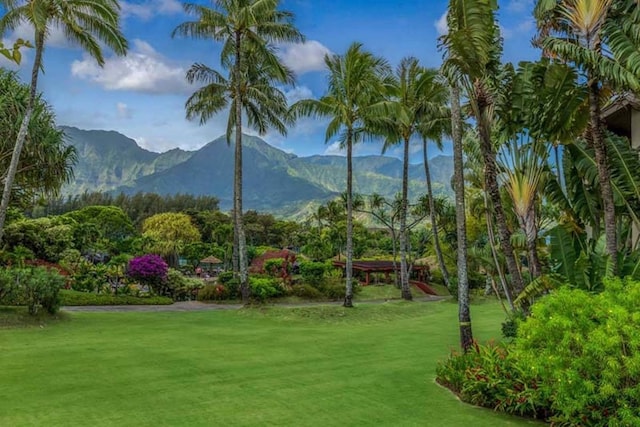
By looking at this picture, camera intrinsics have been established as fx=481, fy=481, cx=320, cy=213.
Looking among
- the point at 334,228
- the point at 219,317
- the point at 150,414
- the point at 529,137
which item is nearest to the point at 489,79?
the point at 529,137

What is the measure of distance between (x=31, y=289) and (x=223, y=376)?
8.50 metres

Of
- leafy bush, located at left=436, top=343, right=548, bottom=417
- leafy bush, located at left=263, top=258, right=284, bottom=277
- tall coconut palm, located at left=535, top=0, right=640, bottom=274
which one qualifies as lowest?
leafy bush, located at left=436, top=343, right=548, bottom=417

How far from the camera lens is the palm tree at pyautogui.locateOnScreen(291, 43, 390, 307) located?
19.6m

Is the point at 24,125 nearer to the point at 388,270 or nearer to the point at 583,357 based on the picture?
the point at 583,357

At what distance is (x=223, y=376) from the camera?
319 inches

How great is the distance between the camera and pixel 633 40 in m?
7.55

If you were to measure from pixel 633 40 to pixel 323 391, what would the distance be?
7.30 m

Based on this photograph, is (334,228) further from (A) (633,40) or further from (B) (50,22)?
(A) (633,40)

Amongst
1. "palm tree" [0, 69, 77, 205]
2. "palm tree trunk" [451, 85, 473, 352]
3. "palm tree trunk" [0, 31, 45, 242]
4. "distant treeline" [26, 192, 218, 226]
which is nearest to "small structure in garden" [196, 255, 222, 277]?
"palm tree" [0, 69, 77, 205]

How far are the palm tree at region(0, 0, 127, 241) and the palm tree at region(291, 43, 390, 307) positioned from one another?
8.11m

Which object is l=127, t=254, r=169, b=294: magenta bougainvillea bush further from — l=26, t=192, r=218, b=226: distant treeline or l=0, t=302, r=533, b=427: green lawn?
l=26, t=192, r=218, b=226: distant treeline

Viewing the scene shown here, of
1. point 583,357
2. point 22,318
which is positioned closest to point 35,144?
point 22,318

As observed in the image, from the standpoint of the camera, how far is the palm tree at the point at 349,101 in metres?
19.6

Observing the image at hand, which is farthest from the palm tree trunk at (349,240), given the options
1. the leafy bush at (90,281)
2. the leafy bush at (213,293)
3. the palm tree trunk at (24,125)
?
the leafy bush at (90,281)
